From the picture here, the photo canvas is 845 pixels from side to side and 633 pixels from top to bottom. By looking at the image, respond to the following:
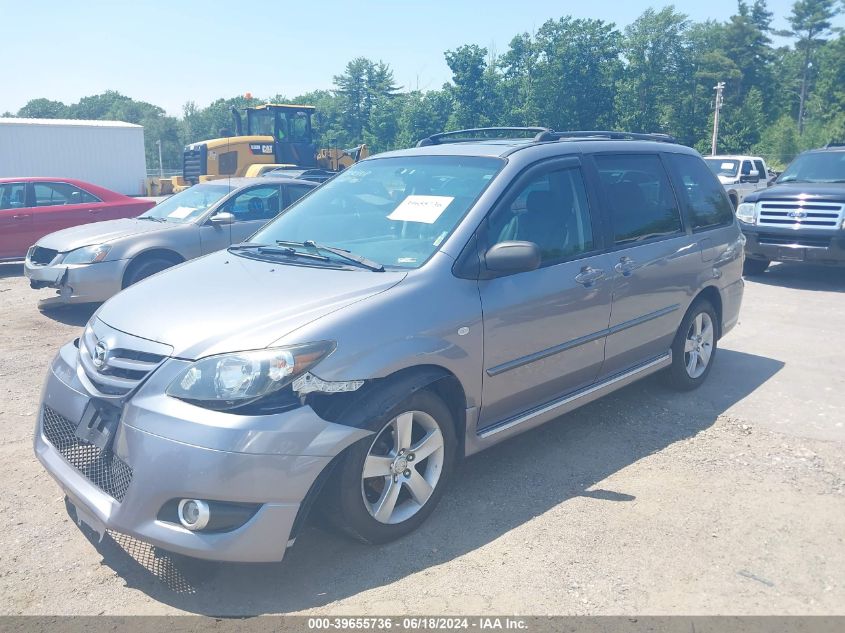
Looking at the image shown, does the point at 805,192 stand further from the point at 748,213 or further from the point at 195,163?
the point at 195,163

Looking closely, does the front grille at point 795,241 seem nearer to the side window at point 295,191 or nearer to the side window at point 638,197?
the side window at point 638,197

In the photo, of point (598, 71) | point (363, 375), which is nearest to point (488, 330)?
point (363, 375)

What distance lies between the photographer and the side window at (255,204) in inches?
360

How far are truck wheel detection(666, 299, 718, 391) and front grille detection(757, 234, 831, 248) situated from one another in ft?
17.4

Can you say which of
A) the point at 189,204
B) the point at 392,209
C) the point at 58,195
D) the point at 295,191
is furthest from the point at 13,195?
the point at 392,209

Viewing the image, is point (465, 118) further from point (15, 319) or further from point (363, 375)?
point (363, 375)

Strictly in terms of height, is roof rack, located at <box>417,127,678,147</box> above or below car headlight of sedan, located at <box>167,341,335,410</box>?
above

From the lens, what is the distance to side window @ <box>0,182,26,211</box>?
1132cm

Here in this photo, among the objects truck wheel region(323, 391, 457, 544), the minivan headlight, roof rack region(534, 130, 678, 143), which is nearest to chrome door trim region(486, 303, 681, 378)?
truck wheel region(323, 391, 457, 544)

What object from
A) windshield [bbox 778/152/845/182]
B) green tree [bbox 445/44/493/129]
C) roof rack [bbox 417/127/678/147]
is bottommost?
windshield [bbox 778/152/845/182]

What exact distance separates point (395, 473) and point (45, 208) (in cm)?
1027

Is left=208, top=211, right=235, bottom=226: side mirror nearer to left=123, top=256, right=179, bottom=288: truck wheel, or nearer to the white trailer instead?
left=123, top=256, right=179, bottom=288: truck wheel

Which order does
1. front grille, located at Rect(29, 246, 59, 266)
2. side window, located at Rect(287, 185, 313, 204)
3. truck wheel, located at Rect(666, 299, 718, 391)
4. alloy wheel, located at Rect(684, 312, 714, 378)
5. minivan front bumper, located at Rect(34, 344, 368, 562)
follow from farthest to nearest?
side window, located at Rect(287, 185, 313, 204) → front grille, located at Rect(29, 246, 59, 266) → alloy wheel, located at Rect(684, 312, 714, 378) → truck wheel, located at Rect(666, 299, 718, 391) → minivan front bumper, located at Rect(34, 344, 368, 562)

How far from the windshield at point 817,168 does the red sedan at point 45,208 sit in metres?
10.4
